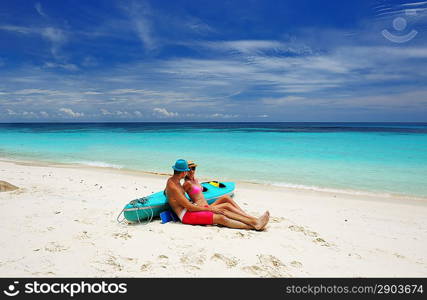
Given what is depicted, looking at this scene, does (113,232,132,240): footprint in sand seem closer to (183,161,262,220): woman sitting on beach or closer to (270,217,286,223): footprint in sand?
(183,161,262,220): woman sitting on beach

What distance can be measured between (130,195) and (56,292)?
4.42 meters

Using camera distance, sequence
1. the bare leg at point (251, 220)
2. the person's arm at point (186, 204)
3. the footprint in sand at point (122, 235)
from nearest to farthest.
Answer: the footprint in sand at point (122, 235) → the bare leg at point (251, 220) → the person's arm at point (186, 204)

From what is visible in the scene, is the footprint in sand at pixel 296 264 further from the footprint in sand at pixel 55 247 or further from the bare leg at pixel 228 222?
the footprint in sand at pixel 55 247

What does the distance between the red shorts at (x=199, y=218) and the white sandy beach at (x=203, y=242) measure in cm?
11

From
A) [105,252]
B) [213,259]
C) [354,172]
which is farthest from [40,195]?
[354,172]

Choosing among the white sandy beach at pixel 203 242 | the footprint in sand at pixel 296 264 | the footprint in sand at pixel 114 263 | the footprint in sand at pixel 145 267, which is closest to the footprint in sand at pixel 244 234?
the white sandy beach at pixel 203 242

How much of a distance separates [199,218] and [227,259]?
1329 millimetres

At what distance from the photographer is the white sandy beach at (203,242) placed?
11.5 ft

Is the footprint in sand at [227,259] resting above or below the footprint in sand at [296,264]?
above

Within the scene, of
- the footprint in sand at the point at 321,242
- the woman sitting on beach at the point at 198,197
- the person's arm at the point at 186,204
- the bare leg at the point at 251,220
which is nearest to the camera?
the footprint in sand at the point at 321,242

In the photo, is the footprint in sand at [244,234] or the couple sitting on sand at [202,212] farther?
→ the couple sitting on sand at [202,212]

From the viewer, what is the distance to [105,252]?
382 centimetres

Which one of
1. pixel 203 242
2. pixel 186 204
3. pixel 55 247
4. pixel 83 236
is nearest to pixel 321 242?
pixel 203 242

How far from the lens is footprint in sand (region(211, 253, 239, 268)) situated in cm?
361
